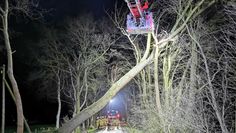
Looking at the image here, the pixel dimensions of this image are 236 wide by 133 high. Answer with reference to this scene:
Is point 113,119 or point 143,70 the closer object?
point 143,70

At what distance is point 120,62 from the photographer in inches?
1188

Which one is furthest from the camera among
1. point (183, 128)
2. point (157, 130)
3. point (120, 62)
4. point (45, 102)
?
point (45, 102)

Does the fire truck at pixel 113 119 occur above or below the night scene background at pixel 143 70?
below

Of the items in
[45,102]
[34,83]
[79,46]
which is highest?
[79,46]

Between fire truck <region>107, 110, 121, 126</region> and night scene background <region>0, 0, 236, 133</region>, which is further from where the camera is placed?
fire truck <region>107, 110, 121, 126</region>

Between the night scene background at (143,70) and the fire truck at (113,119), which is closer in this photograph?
the night scene background at (143,70)

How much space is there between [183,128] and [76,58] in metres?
20.7

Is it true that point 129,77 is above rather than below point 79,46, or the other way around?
below

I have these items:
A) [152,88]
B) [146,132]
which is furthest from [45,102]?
[146,132]

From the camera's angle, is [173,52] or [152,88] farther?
[152,88]

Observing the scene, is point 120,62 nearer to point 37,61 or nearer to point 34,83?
point 37,61

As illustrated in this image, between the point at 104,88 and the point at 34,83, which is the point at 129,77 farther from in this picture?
the point at 34,83

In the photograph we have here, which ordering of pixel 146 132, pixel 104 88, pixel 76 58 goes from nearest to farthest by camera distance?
pixel 146 132
pixel 76 58
pixel 104 88

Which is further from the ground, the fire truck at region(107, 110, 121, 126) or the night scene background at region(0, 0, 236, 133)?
the night scene background at region(0, 0, 236, 133)
